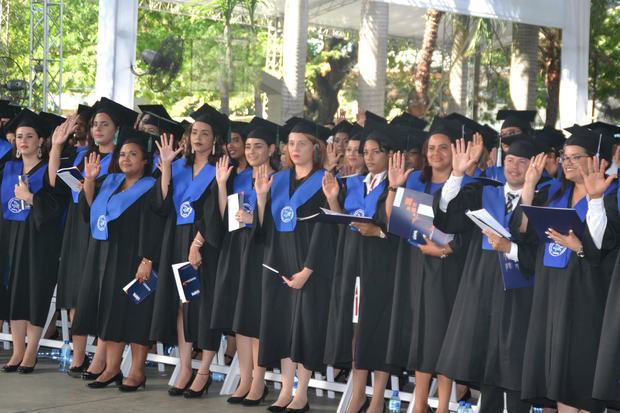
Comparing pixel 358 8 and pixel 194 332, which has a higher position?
pixel 358 8

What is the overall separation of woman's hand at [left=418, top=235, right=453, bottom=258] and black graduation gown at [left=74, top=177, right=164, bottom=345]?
2.21m

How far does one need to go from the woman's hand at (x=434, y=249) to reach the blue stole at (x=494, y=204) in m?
0.26

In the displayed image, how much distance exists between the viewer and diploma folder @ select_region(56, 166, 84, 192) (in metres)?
6.70

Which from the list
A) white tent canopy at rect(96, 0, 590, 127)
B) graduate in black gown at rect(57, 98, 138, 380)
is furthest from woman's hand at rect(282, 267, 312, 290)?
white tent canopy at rect(96, 0, 590, 127)

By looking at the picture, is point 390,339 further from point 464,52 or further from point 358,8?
point 464,52

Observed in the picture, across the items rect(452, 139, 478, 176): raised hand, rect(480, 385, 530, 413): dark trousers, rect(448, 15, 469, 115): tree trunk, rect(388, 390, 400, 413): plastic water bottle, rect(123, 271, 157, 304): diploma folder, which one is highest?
rect(448, 15, 469, 115): tree trunk

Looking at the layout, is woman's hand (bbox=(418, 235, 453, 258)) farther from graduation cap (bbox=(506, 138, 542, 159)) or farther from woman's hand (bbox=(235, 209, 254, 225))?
woman's hand (bbox=(235, 209, 254, 225))

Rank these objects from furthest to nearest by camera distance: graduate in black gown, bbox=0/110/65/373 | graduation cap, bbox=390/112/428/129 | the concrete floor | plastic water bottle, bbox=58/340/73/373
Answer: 1. plastic water bottle, bbox=58/340/73/373
2. graduate in black gown, bbox=0/110/65/373
3. graduation cap, bbox=390/112/428/129
4. the concrete floor

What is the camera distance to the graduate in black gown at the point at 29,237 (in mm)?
7270

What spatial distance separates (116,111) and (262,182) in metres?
1.63

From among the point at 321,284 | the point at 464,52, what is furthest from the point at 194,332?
the point at 464,52

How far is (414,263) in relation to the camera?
229 inches

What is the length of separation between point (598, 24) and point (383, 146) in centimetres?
1256

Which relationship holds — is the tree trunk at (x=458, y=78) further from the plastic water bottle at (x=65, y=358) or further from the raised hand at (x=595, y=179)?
the raised hand at (x=595, y=179)
